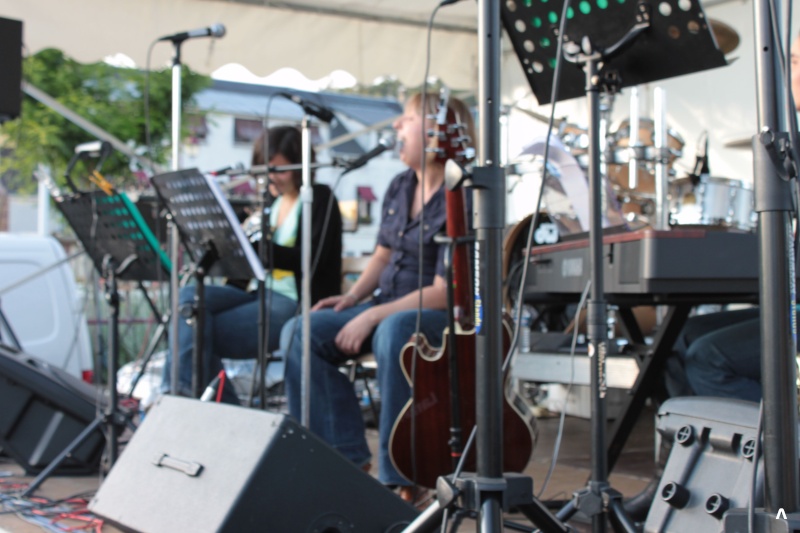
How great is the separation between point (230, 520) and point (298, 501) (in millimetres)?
153

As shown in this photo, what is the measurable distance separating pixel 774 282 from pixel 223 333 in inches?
97.3

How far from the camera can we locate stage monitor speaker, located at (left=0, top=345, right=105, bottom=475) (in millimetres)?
3125

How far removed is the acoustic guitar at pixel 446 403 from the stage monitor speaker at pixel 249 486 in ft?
1.74

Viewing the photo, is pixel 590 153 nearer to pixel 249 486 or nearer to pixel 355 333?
pixel 249 486

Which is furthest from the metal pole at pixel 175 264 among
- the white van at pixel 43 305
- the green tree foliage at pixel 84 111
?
the green tree foliage at pixel 84 111

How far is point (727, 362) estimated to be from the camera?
7.88ft

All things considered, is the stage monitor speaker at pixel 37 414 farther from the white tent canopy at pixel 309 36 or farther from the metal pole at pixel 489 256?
the metal pole at pixel 489 256

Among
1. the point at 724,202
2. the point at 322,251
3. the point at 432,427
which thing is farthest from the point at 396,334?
the point at 724,202

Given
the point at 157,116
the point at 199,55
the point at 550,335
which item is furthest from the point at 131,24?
the point at 157,116

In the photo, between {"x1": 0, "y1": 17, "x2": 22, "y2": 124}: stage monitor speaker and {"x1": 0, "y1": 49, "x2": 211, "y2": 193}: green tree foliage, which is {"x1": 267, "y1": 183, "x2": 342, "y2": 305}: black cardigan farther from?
{"x1": 0, "y1": 49, "x2": 211, "y2": 193}: green tree foliage

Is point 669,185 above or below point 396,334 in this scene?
above

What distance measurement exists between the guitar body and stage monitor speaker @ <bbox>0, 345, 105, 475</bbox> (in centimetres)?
128

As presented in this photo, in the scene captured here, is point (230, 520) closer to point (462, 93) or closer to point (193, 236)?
point (193, 236)

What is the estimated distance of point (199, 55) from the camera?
168 inches
